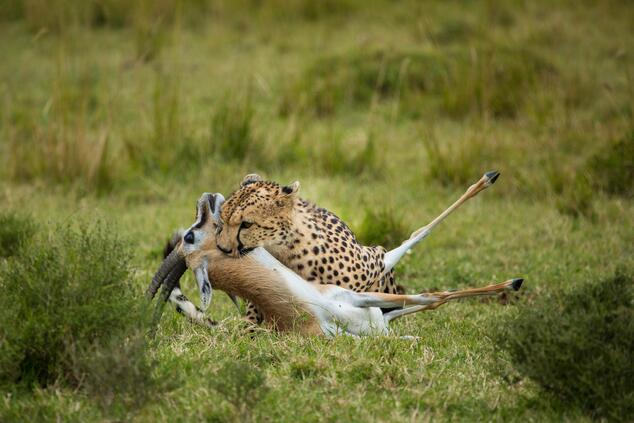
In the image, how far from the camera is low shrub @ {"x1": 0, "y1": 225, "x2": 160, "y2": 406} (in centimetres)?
318

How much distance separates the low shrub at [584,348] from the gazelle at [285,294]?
0.47 metres

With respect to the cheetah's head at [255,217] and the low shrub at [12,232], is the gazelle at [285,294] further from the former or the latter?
the low shrub at [12,232]

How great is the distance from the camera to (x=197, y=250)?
151 inches

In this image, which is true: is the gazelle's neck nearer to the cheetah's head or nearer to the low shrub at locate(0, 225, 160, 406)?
the cheetah's head

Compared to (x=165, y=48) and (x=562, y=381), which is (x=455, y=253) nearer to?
(x=562, y=381)

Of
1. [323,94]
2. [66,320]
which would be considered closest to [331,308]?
[66,320]

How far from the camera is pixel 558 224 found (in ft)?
19.0

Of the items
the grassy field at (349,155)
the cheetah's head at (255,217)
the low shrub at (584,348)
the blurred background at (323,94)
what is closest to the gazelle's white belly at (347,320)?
the grassy field at (349,155)

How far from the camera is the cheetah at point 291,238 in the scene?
384cm

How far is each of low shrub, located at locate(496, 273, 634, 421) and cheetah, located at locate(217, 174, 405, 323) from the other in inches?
37.2

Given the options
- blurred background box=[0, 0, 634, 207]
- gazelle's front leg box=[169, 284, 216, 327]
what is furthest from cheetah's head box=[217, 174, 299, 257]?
blurred background box=[0, 0, 634, 207]

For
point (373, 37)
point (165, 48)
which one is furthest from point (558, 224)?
point (165, 48)

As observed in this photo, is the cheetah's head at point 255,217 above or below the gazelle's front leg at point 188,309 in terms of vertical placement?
above

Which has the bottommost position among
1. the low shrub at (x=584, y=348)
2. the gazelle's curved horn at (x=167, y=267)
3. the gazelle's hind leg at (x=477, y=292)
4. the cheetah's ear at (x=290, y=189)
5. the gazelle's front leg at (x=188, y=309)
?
the gazelle's front leg at (x=188, y=309)
